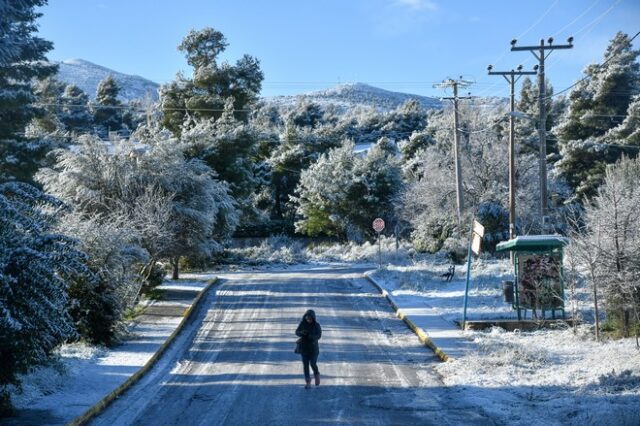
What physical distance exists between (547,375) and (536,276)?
7.37 meters

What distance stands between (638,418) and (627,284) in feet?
22.8

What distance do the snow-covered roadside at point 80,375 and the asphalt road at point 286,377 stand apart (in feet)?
1.46

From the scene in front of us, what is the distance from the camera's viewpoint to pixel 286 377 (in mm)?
14258

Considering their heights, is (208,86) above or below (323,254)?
above

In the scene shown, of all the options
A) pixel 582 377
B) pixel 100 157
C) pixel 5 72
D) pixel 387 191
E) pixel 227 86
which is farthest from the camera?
pixel 227 86

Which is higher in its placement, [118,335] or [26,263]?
[26,263]

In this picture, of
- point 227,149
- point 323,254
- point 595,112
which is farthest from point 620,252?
point 595,112

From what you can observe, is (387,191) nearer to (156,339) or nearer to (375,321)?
(375,321)

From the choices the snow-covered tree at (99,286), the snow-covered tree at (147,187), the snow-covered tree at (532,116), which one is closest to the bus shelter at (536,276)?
the snow-covered tree at (99,286)

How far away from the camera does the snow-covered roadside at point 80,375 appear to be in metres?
11.1

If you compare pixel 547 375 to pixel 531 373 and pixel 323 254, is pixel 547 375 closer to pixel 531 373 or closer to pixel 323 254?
pixel 531 373

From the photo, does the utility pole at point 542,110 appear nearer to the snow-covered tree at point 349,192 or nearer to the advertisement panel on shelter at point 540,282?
the advertisement panel on shelter at point 540,282

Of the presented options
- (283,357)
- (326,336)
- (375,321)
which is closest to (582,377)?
(283,357)

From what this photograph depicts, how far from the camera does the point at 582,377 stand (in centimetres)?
1183
